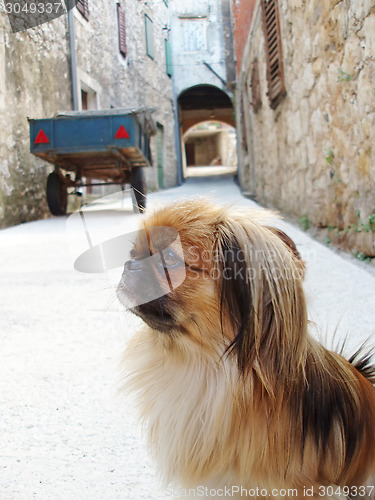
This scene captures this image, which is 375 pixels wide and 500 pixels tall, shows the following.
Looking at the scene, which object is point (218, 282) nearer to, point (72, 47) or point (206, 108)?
point (72, 47)

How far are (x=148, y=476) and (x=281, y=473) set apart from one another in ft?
1.51

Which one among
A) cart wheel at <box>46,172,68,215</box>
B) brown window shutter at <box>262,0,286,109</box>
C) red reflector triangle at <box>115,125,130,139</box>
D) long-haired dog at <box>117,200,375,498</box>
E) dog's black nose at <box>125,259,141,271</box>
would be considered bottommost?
long-haired dog at <box>117,200,375,498</box>

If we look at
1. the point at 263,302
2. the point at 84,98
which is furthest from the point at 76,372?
the point at 84,98

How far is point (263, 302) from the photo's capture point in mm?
837

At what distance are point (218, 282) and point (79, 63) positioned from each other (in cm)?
167

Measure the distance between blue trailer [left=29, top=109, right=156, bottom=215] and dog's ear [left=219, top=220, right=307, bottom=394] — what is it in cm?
425

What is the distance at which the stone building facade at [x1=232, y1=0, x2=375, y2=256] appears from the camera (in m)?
2.91

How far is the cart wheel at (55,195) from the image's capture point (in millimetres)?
6203

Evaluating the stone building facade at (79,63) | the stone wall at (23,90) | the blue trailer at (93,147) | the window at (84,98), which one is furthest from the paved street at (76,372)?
the blue trailer at (93,147)

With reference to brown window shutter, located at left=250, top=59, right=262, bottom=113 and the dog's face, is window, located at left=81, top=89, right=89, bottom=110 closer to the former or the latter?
the dog's face

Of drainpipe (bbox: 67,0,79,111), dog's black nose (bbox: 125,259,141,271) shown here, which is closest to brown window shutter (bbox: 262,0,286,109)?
drainpipe (bbox: 67,0,79,111)

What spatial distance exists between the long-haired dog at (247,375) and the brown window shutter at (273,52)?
4873 millimetres

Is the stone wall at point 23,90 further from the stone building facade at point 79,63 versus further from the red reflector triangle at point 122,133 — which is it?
the red reflector triangle at point 122,133

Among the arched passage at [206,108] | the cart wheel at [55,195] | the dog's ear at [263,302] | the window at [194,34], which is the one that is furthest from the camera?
the arched passage at [206,108]
